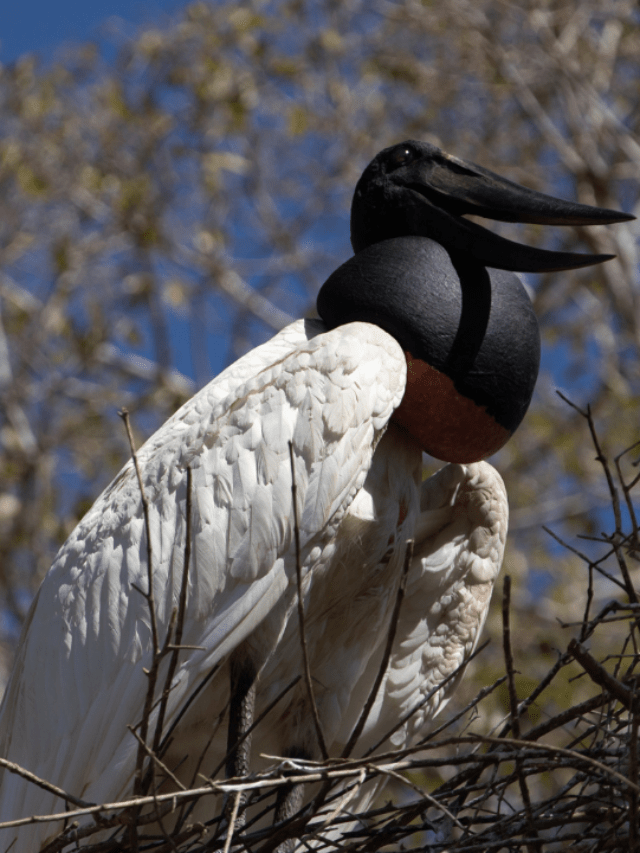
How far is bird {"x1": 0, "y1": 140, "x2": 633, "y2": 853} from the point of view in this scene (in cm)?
236

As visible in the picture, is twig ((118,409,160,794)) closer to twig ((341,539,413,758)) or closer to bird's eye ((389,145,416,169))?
twig ((341,539,413,758))

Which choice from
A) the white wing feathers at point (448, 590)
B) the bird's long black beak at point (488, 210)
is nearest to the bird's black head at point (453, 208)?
the bird's long black beak at point (488, 210)

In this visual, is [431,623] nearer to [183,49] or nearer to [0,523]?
[0,523]

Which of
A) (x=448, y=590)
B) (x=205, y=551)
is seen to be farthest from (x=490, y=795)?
(x=448, y=590)

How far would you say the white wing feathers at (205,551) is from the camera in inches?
92.3

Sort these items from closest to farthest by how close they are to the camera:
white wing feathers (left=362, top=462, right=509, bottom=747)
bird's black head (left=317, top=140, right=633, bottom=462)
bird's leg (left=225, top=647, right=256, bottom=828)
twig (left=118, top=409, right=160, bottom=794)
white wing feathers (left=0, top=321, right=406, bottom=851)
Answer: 1. twig (left=118, top=409, right=160, bottom=794)
2. white wing feathers (left=0, top=321, right=406, bottom=851)
3. bird's leg (left=225, top=647, right=256, bottom=828)
4. bird's black head (left=317, top=140, right=633, bottom=462)
5. white wing feathers (left=362, top=462, right=509, bottom=747)

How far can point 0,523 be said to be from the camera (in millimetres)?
6410

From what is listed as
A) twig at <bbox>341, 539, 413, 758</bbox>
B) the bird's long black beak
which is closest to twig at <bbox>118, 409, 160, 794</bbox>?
twig at <bbox>341, 539, 413, 758</bbox>

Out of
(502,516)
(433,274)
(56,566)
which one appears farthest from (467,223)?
(56,566)

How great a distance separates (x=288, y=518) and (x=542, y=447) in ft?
15.6

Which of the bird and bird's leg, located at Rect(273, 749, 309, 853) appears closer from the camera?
the bird

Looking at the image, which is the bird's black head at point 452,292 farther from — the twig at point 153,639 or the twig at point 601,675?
the twig at point 153,639

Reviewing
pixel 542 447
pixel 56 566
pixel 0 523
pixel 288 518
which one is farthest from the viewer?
pixel 542 447

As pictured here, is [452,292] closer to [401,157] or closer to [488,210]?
[488,210]
